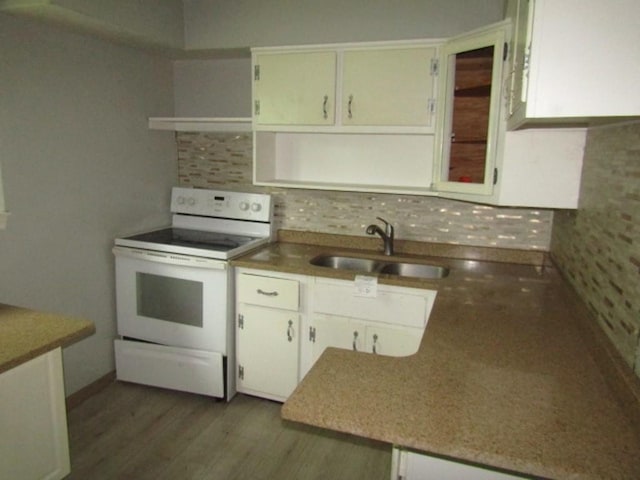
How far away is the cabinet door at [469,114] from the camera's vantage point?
203 centimetres

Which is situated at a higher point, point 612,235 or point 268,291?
point 612,235

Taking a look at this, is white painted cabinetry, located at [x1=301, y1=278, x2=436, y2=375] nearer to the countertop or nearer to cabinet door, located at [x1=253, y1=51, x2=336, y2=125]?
cabinet door, located at [x1=253, y1=51, x2=336, y2=125]

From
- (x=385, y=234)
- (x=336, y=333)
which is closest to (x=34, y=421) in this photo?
(x=336, y=333)

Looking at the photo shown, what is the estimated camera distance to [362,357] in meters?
1.34

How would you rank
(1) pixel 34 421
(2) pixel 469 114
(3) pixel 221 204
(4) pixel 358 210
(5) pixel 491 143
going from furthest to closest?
(3) pixel 221 204
(4) pixel 358 210
(2) pixel 469 114
(5) pixel 491 143
(1) pixel 34 421

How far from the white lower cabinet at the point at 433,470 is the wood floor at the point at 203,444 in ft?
3.68

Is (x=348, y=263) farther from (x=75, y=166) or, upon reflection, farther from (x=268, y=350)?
(x=75, y=166)

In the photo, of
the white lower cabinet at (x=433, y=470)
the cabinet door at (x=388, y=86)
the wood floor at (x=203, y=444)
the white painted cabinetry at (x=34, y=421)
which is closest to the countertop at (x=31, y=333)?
the white painted cabinetry at (x=34, y=421)

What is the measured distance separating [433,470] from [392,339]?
126 centimetres

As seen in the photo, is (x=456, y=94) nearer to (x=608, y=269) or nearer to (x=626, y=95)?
(x=608, y=269)

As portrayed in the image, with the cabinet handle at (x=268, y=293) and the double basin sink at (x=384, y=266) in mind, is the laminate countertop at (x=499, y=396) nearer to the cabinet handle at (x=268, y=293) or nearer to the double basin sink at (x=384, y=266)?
the double basin sink at (x=384, y=266)

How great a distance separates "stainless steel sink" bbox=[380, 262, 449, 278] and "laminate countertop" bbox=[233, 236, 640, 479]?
2.61 ft

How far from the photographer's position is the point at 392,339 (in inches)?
91.6

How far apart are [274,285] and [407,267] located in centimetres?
77
